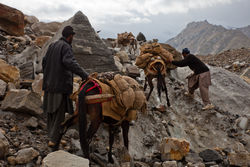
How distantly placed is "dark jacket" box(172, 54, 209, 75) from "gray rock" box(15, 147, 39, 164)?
199 inches

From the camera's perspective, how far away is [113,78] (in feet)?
11.9

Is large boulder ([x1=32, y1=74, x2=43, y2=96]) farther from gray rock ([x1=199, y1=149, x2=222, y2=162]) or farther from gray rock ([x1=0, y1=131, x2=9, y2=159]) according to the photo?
gray rock ([x1=199, y1=149, x2=222, y2=162])

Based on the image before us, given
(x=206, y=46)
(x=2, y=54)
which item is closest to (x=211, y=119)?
(x=2, y=54)

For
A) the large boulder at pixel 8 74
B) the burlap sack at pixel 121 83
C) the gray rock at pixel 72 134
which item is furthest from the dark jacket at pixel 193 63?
the large boulder at pixel 8 74

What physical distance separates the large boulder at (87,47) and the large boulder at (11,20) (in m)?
3.24

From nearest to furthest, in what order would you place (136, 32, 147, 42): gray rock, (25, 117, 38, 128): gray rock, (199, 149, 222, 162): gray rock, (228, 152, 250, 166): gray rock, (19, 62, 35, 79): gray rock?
(25, 117, 38, 128): gray rock
(228, 152, 250, 166): gray rock
(199, 149, 222, 162): gray rock
(19, 62, 35, 79): gray rock
(136, 32, 147, 42): gray rock

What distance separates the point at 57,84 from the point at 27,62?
3677mm

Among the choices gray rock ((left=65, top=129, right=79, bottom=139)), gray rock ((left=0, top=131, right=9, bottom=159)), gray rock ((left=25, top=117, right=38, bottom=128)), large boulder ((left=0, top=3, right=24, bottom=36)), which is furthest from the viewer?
large boulder ((left=0, top=3, right=24, bottom=36))

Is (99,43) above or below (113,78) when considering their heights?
above

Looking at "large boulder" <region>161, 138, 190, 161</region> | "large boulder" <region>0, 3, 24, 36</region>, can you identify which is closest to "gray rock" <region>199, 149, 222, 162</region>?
"large boulder" <region>161, 138, 190, 161</region>

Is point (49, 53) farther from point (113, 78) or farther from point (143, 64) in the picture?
point (143, 64)

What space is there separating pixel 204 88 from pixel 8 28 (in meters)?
8.37

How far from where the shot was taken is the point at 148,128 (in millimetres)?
5680

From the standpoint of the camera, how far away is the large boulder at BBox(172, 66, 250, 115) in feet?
27.3
